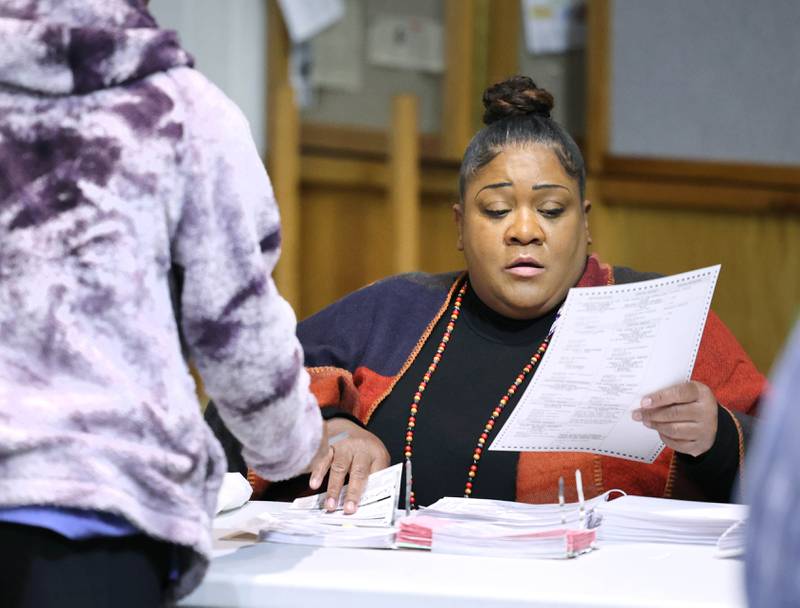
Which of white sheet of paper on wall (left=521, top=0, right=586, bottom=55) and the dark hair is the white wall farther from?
the dark hair

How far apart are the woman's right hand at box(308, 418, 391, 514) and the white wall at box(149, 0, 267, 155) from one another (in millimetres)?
2175

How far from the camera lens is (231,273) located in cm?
114

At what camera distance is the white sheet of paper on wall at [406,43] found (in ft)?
13.5

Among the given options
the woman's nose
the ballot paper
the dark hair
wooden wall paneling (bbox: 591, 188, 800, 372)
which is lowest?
wooden wall paneling (bbox: 591, 188, 800, 372)

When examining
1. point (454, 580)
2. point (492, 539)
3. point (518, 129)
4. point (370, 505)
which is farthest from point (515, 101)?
point (454, 580)

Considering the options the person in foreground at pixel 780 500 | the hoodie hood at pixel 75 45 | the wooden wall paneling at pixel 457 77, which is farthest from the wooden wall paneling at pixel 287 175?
the person in foreground at pixel 780 500

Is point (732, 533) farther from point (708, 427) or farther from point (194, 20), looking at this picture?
point (194, 20)

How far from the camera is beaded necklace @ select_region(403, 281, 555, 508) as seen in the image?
6.53ft

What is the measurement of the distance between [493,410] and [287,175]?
81.0 inches

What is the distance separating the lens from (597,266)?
219 centimetres

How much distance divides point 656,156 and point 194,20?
170cm

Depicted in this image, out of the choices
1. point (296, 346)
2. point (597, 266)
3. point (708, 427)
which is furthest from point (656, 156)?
point (296, 346)

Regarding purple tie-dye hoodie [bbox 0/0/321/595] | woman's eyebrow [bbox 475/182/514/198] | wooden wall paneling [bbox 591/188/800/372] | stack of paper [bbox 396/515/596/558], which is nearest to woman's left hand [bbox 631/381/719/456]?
stack of paper [bbox 396/515/596/558]

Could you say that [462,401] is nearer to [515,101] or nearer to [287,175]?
[515,101]
